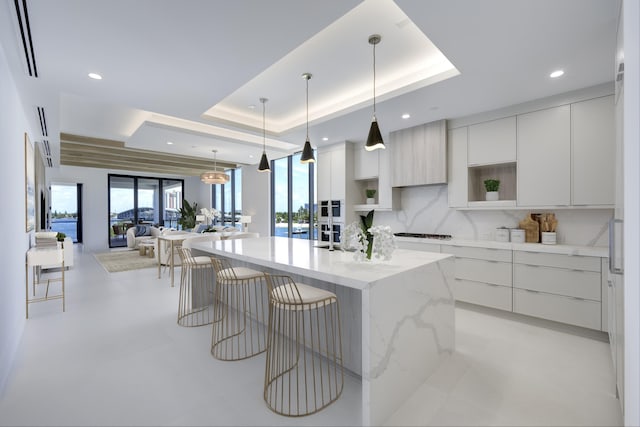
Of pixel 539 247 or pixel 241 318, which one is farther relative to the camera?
pixel 241 318

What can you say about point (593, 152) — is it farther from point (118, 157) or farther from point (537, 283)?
point (118, 157)

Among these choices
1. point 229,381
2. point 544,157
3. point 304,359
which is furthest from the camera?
point 544,157

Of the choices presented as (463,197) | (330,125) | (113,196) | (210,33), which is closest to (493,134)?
(463,197)

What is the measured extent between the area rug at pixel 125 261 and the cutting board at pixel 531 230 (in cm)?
693

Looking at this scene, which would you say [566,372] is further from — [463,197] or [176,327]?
[176,327]

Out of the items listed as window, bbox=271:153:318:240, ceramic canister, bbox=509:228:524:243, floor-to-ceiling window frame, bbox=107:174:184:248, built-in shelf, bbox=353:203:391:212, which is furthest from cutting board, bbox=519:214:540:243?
floor-to-ceiling window frame, bbox=107:174:184:248

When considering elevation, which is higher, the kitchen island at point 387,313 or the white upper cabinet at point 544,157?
the white upper cabinet at point 544,157

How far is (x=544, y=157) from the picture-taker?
321cm

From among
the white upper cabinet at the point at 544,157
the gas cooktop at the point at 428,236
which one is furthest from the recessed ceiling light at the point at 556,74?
the gas cooktop at the point at 428,236

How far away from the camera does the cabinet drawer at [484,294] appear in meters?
3.28

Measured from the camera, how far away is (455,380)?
2.12 metres

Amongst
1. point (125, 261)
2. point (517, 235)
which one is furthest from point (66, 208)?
point (517, 235)

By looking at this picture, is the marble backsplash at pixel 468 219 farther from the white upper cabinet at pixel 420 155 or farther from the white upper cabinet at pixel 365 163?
the white upper cabinet at pixel 365 163

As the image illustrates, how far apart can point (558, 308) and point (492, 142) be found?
1976mm
